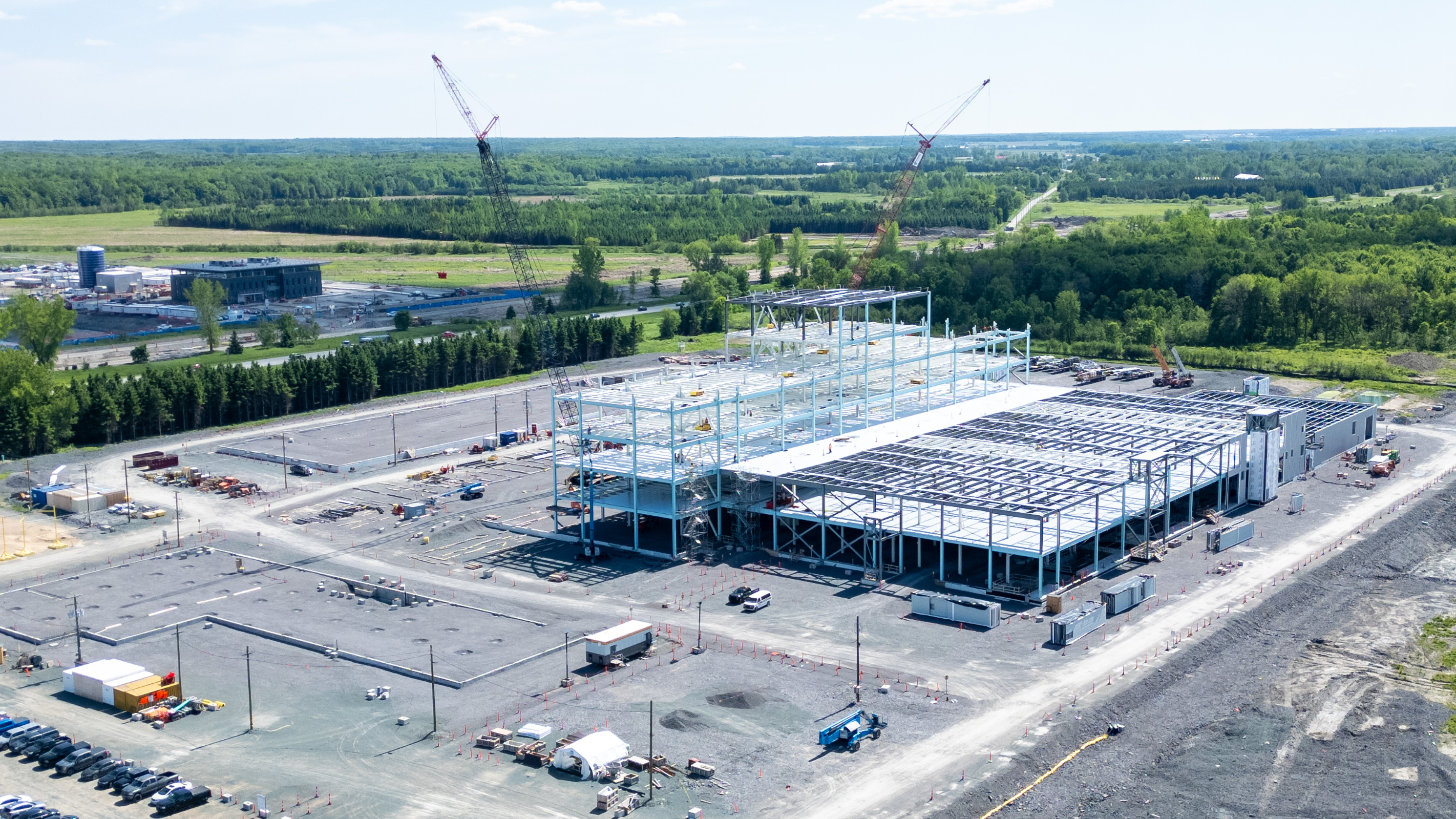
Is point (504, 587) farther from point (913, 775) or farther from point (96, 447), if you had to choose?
point (96, 447)

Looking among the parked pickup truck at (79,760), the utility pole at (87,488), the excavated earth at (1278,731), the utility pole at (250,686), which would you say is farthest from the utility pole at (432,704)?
the utility pole at (87,488)


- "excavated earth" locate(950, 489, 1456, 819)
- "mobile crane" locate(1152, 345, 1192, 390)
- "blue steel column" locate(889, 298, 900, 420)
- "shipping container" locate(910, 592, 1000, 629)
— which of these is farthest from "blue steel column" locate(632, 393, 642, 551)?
"mobile crane" locate(1152, 345, 1192, 390)

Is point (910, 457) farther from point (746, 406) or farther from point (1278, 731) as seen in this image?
point (1278, 731)

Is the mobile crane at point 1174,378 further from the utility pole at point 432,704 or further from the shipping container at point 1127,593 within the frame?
the utility pole at point 432,704

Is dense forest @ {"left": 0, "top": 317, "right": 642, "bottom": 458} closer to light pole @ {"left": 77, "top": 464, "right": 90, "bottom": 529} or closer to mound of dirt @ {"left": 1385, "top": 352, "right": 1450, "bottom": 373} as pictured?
light pole @ {"left": 77, "top": 464, "right": 90, "bottom": 529}

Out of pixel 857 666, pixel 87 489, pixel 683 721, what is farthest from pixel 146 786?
pixel 87 489

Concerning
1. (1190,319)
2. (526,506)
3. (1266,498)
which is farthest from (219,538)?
(1190,319)
